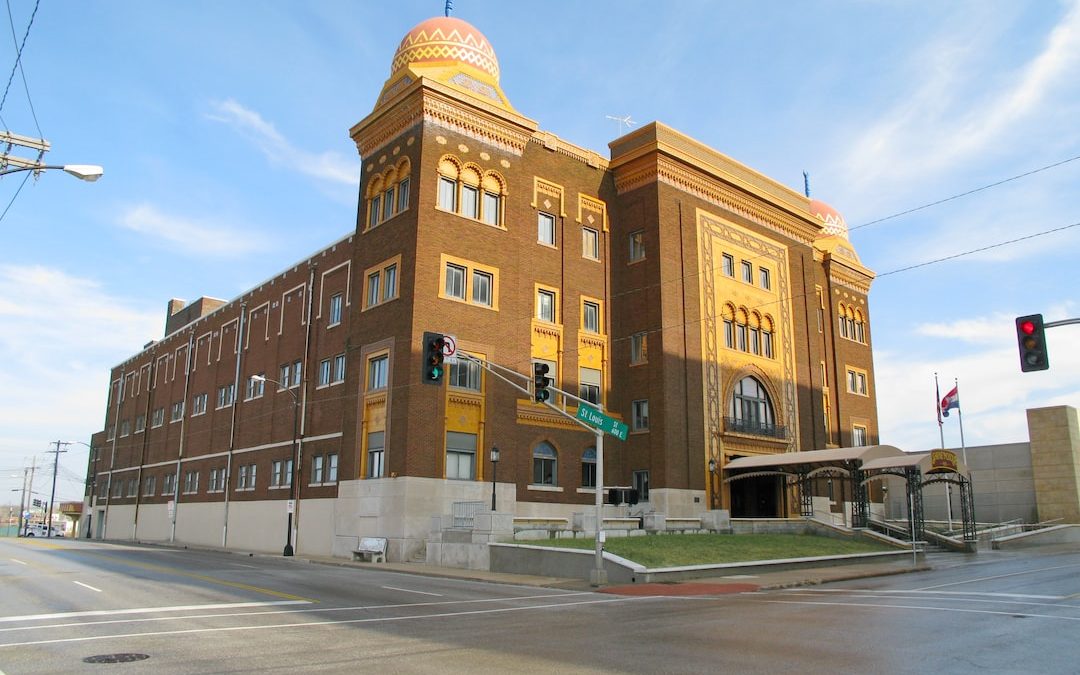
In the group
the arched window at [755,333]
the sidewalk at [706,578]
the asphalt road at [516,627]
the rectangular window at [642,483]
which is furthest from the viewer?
the arched window at [755,333]

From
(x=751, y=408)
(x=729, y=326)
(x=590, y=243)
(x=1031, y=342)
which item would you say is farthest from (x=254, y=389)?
(x=1031, y=342)

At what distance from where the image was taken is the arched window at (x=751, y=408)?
47934 mm

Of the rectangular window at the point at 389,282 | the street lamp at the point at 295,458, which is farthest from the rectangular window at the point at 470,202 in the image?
the street lamp at the point at 295,458

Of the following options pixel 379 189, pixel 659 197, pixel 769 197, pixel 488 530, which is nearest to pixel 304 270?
pixel 379 189

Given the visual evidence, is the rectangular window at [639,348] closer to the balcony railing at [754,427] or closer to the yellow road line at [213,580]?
the balcony railing at [754,427]

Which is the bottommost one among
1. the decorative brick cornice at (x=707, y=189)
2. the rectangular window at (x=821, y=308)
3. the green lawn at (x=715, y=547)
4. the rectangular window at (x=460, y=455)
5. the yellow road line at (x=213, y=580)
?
the yellow road line at (x=213, y=580)

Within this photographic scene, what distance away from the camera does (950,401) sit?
168 feet

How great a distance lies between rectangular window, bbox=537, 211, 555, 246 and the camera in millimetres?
44469

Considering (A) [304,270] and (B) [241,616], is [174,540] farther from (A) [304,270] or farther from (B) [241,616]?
(B) [241,616]

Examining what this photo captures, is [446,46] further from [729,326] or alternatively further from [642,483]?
[642,483]

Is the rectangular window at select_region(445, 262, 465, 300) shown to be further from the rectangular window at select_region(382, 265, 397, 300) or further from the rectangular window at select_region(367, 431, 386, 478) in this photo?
the rectangular window at select_region(367, 431, 386, 478)

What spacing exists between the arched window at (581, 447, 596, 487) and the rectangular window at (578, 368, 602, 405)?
283 cm

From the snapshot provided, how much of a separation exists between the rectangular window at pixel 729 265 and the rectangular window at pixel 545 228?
38.0 ft

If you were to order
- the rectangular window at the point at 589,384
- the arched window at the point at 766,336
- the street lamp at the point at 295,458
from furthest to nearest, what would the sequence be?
the arched window at the point at 766,336
the street lamp at the point at 295,458
the rectangular window at the point at 589,384
